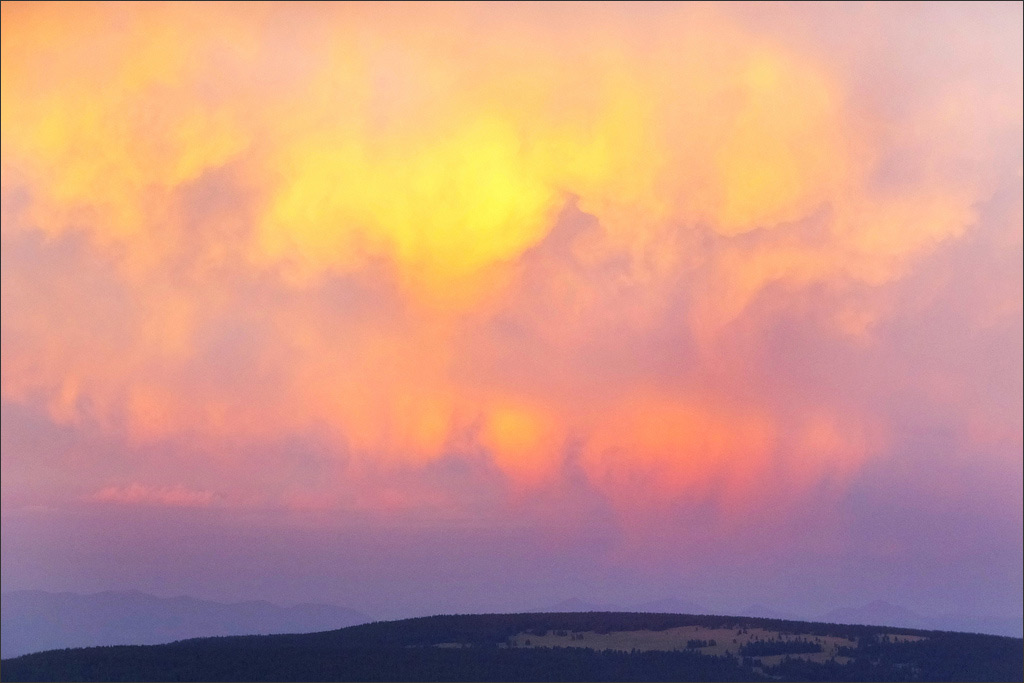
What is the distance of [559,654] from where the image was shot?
5782 inches

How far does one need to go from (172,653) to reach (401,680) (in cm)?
2754

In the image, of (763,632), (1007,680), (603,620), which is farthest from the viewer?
(603,620)

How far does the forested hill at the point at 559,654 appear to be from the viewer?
132125mm

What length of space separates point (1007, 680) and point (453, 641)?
65.3 meters

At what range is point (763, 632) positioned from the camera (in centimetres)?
16050

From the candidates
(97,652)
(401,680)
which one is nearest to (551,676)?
(401,680)

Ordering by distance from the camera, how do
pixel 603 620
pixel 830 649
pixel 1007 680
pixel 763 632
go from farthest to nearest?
pixel 603 620, pixel 763 632, pixel 830 649, pixel 1007 680

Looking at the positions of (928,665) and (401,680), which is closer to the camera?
(401,680)

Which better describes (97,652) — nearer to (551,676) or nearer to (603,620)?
(551,676)

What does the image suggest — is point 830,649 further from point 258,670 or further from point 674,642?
Answer: point 258,670

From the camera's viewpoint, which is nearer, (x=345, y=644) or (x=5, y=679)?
(x=5, y=679)

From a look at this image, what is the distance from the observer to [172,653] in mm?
138125

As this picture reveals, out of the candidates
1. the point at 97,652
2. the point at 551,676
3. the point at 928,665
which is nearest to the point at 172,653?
the point at 97,652

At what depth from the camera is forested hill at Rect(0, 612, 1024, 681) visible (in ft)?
433
